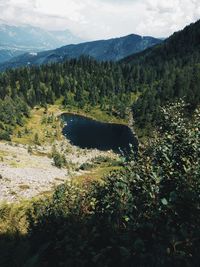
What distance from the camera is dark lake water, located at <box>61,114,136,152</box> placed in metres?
156

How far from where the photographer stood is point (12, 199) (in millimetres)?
52188

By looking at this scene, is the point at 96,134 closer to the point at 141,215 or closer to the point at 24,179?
the point at 24,179

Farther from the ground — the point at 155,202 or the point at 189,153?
the point at 189,153

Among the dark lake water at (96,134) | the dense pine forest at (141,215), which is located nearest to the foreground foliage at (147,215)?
the dense pine forest at (141,215)

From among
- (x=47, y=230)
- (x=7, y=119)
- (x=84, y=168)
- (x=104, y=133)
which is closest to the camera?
(x=47, y=230)

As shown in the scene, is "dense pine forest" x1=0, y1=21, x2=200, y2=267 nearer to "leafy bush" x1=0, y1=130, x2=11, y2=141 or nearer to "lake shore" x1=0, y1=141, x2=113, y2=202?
"lake shore" x1=0, y1=141, x2=113, y2=202

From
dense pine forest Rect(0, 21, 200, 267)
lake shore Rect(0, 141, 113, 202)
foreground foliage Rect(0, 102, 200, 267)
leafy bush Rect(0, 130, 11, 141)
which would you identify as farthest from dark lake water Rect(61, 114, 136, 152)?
foreground foliage Rect(0, 102, 200, 267)

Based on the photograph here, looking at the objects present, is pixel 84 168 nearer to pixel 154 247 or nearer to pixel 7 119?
pixel 7 119

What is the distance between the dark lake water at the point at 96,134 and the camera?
156300 mm

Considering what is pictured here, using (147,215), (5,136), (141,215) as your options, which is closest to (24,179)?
(141,215)

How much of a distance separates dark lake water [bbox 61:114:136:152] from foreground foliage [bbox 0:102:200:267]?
12977 centimetres

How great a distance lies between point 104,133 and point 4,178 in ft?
375

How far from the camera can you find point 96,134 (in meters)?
173

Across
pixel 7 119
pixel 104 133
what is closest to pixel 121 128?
pixel 104 133
